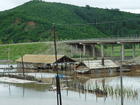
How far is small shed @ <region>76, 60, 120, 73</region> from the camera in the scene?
93.1m

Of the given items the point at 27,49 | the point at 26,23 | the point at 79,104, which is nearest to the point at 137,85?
the point at 79,104

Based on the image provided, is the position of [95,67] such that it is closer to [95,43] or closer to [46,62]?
[46,62]

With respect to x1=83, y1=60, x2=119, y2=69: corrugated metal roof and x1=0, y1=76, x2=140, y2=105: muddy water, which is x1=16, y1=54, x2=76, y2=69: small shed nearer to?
x1=83, y1=60, x2=119, y2=69: corrugated metal roof

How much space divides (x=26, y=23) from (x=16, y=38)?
16.1m

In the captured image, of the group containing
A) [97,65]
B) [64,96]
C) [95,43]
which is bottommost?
[64,96]

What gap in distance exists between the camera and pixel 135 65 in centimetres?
10025

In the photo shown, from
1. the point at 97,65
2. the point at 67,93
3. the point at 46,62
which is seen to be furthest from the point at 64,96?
the point at 46,62

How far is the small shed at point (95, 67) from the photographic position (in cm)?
9312

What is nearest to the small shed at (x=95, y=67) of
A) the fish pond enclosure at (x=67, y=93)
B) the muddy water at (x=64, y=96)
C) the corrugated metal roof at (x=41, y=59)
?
the corrugated metal roof at (x=41, y=59)

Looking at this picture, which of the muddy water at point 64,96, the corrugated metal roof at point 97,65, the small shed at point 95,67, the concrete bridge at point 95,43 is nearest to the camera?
the muddy water at point 64,96

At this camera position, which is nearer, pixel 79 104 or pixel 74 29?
pixel 79 104

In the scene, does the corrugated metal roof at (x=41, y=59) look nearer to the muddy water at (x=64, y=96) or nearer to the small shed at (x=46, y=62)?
the small shed at (x=46, y=62)

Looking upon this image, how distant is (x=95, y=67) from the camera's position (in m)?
93.5

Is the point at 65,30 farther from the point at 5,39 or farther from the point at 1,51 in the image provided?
the point at 1,51
